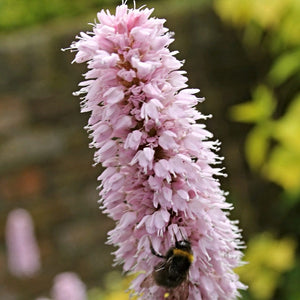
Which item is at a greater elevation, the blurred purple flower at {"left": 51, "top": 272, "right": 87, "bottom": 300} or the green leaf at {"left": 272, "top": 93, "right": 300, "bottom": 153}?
the green leaf at {"left": 272, "top": 93, "right": 300, "bottom": 153}

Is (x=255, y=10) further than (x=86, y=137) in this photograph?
No

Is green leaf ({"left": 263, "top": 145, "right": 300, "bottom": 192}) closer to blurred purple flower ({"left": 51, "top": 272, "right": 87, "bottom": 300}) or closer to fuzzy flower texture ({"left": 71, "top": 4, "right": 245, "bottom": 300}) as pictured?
blurred purple flower ({"left": 51, "top": 272, "right": 87, "bottom": 300})

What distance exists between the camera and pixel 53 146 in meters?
3.96

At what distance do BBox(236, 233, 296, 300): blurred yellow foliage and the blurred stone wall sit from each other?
82cm

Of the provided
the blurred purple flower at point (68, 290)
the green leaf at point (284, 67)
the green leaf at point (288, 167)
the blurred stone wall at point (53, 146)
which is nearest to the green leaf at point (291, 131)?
the green leaf at point (288, 167)

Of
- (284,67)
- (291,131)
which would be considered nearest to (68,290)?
(291,131)

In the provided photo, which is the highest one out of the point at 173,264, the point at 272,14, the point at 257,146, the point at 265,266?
the point at 272,14

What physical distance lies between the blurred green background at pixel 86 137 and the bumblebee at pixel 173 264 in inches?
93.0

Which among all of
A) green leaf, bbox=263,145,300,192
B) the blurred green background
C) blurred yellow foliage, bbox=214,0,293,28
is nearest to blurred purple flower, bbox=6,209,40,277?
the blurred green background

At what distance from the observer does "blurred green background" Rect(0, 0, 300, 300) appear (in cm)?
382

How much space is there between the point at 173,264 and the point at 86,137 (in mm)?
2843

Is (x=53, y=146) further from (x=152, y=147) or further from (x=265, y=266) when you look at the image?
(x=152, y=147)

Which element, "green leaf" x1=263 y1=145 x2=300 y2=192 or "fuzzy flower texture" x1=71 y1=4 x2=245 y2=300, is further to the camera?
"green leaf" x1=263 y1=145 x2=300 y2=192

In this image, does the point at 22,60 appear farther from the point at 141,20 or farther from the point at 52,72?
the point at 141,20
